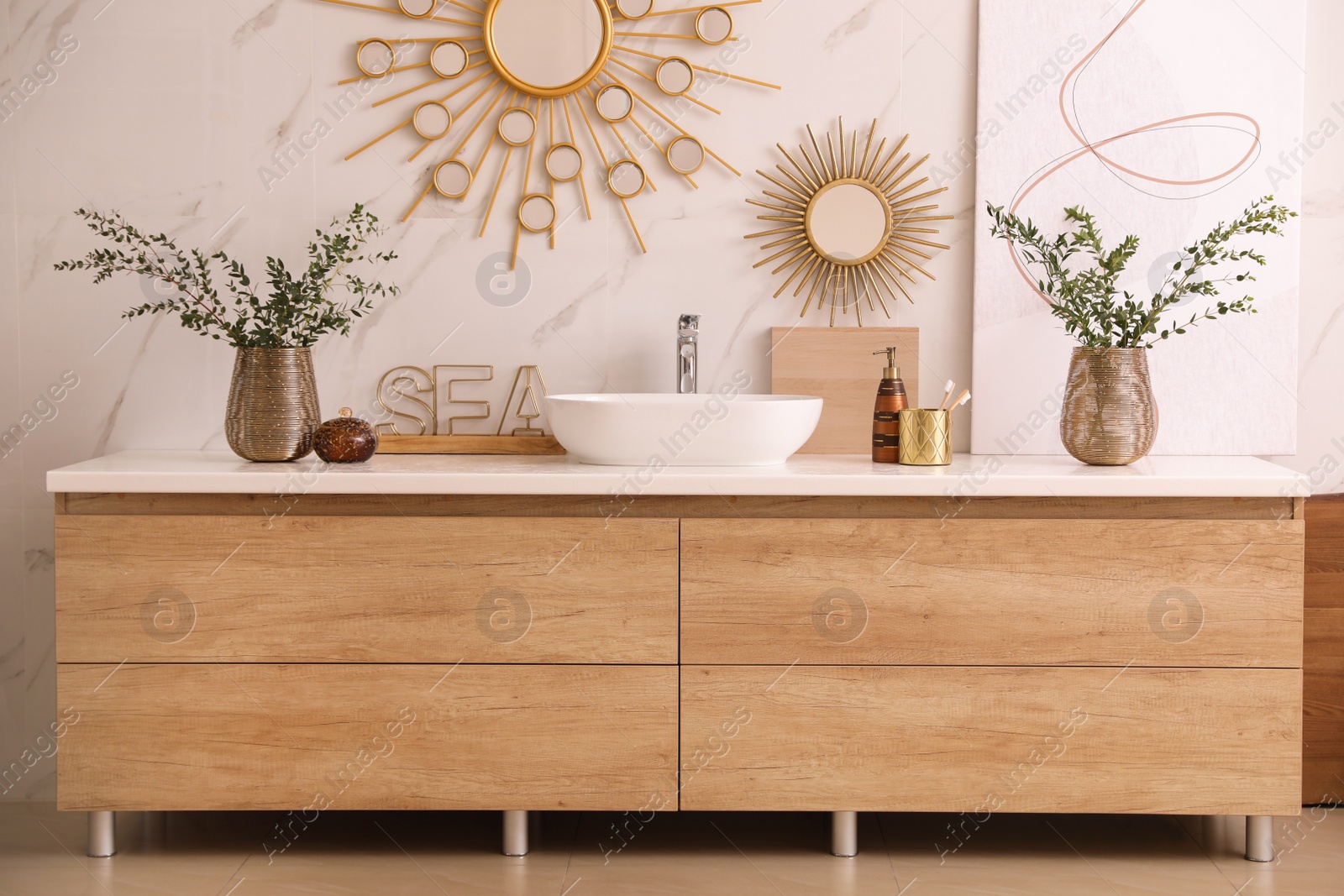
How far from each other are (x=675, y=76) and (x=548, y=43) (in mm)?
278

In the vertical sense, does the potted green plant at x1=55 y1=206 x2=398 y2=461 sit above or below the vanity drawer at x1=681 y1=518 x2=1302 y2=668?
above

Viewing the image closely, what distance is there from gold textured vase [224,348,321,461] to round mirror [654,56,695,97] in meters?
0.94

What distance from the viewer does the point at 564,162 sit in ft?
7.14

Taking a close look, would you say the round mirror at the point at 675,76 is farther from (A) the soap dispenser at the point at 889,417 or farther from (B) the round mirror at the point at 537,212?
(A) the soap dispenser at the point at 889,417

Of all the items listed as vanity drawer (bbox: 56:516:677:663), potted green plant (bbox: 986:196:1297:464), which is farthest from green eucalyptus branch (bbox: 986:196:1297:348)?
vanity drawer (bbox: 56:516:677:663)

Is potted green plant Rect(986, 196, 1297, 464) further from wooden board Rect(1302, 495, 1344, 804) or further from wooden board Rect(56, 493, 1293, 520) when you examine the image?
wooden board Rect(1302, 495, 1344, 804)

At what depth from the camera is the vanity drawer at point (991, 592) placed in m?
1.72

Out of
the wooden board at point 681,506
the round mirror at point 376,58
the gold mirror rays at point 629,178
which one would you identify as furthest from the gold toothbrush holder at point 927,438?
the round mirror at point 376,58

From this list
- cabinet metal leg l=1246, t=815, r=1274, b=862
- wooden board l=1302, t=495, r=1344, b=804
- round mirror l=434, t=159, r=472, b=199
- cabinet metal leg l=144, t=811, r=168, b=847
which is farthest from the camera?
round mirror l=434, t=159, r=472, b=199

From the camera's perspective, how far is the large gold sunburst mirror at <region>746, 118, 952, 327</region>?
216cm

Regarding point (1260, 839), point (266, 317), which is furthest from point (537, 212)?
point (1260, 839)

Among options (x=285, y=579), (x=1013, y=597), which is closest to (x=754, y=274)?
(x=1013, y=597)

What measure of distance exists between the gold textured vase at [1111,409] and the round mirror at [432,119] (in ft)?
4.52

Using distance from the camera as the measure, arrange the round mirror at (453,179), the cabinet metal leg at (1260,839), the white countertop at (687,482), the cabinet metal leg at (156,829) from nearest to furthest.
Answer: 1. the white countertop at (687,482)
2. the cabinet metal leg at (1260,839)
3. the cabinet metal leg at (156,829)
4. the round mirror at (453,179)
